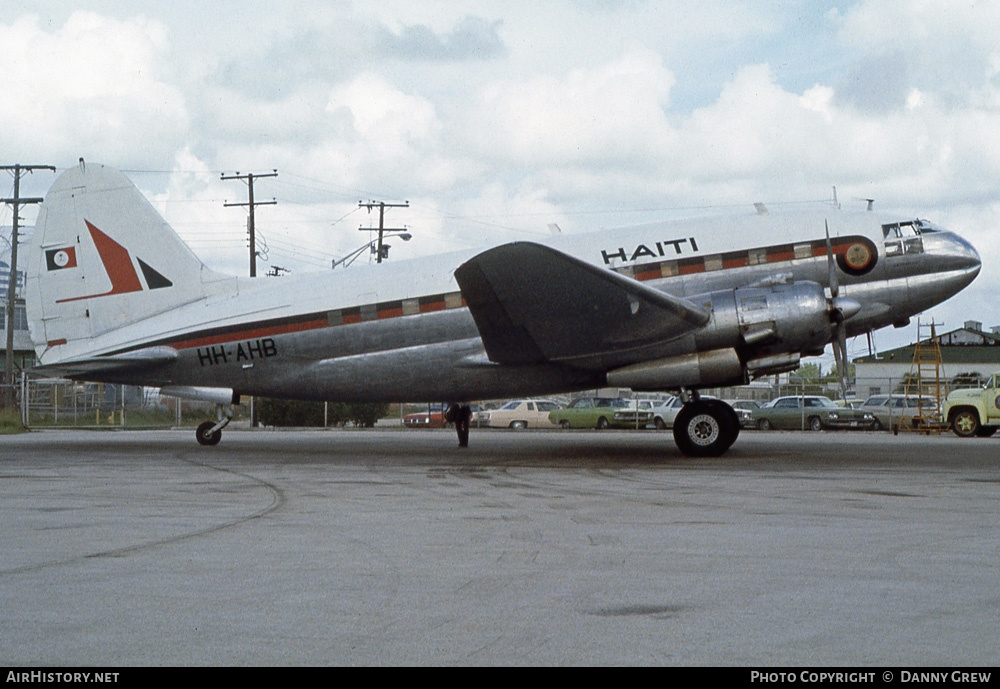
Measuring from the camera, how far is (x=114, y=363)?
19.1m

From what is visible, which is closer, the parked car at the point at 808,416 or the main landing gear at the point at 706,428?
the main landing gear at the point at 706,428

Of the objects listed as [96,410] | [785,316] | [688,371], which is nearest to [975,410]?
[785,316]

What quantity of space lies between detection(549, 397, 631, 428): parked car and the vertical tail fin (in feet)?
75.5

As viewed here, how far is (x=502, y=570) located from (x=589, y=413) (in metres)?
34.2

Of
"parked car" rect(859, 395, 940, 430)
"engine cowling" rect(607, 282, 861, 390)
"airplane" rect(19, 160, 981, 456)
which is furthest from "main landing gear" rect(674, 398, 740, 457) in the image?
"parked car" rect(859, 395, 940, 430)

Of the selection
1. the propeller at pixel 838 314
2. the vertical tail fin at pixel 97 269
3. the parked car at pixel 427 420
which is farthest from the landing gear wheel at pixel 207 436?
the parked car at pixel 427 420

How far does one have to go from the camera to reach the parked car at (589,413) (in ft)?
132

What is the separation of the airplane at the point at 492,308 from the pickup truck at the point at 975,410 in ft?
42.1

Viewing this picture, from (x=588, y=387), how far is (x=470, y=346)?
238 centimetres

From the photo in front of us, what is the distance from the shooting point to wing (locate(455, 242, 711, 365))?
14.8m

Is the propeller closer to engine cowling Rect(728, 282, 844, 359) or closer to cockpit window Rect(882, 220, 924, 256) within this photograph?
engine cowling Rect(728, 282, 844, 359)

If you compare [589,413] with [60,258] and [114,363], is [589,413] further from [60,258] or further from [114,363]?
[60,258]

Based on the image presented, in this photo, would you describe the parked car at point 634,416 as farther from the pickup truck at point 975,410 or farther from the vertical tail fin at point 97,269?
the vertical tail fin at point 97,269

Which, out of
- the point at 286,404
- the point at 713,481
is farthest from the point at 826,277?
the point at 286,404
